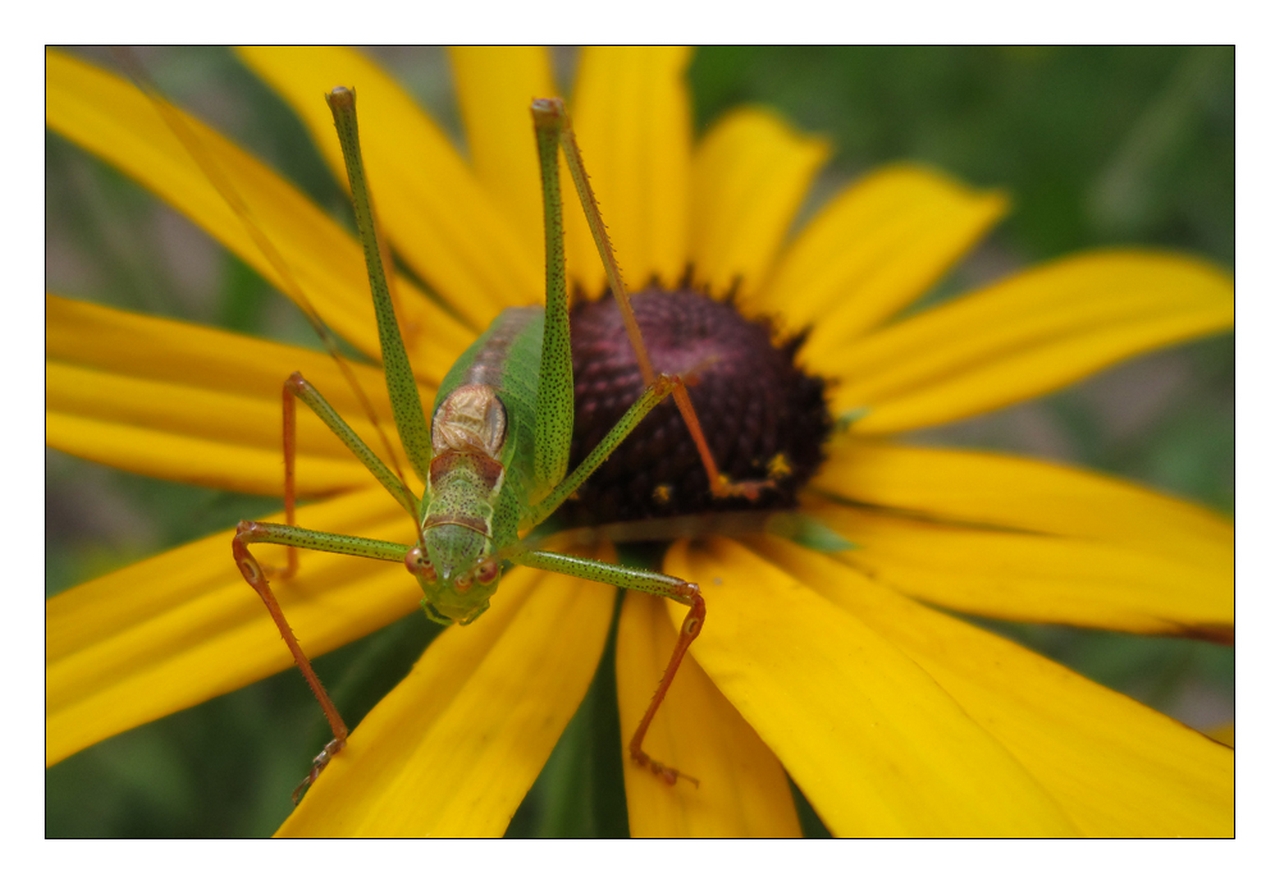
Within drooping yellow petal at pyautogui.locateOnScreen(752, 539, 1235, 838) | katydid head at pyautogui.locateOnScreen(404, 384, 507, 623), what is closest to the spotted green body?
katydid head at pyautogui.locateOnScreen(404, 384, 507, 623)

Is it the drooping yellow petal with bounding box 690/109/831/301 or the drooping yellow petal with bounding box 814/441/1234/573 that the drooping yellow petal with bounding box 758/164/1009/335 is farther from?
the drooping yellow petal with bounding box 814/441/1234/573

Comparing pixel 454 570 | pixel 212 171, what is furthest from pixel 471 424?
pixel 212 171

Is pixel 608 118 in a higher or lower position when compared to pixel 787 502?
higher

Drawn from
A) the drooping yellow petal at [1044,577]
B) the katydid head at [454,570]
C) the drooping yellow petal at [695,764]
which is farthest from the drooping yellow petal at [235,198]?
the drooping yellow petal at [1044,577]

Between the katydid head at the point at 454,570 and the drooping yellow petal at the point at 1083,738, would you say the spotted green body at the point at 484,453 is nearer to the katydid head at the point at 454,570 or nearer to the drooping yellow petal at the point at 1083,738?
the katydid head at the point at 454,570

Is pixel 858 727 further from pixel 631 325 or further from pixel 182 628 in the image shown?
pixel 182 628
